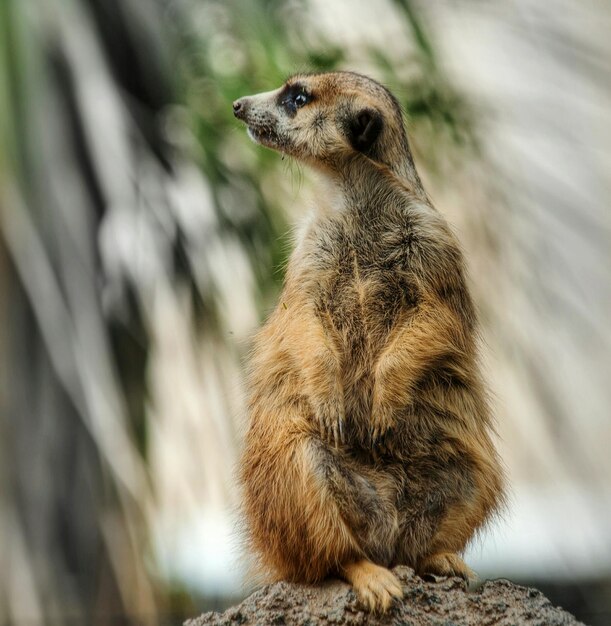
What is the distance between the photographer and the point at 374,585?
133cm

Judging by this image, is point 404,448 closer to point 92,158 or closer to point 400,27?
point 92,158

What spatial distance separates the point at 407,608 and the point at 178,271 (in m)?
1.40

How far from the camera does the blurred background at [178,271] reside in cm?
229

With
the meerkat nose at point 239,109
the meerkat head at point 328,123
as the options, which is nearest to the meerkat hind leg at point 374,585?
the meerkat head at point 328,123

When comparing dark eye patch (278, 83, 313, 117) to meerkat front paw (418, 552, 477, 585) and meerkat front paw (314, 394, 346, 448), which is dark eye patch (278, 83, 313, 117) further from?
meerkat front paw (418, 552, 477, 585)

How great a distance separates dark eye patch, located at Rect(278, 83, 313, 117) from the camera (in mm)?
1710

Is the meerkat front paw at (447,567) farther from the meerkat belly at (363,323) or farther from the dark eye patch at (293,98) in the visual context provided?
the dark eye patch at (293,98)

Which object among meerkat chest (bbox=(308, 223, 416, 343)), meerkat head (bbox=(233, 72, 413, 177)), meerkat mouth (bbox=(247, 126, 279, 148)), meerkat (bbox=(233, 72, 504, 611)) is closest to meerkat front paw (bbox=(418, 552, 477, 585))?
meerkat (bbox=(233, 72, 504, 611))

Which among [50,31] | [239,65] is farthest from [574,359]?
[50,31]

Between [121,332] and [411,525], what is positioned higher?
[121,332]

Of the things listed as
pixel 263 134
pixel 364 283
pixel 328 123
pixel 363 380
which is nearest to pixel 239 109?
pixel 263 134

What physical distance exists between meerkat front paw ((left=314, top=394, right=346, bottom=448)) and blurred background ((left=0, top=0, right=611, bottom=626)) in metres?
0.77

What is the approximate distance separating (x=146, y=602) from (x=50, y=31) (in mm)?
1457

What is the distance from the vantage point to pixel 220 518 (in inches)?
97.2
